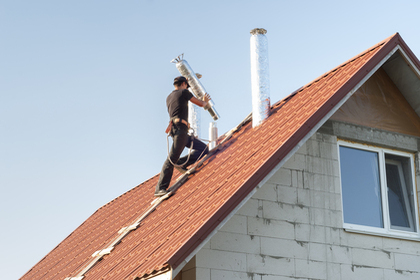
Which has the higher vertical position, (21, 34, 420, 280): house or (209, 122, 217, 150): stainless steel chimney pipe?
(209, 122, 217, 150): stainless steel chimney pipe

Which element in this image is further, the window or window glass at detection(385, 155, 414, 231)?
window glass at detection(385, 155, 414, 231)

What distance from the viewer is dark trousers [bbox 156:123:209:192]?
1037cm

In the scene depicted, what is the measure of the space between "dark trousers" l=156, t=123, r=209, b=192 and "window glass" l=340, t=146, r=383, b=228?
271 centimetres

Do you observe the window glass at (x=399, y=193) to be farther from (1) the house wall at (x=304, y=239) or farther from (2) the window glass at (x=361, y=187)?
(1) the house wall at (x=304, y=239)

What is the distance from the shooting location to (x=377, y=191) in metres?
9.17

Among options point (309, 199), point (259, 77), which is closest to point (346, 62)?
point (259, 77)

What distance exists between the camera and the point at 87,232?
14242 millimetres

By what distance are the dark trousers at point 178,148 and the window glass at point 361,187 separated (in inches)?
107

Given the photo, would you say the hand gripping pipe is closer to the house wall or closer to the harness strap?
the harness strap

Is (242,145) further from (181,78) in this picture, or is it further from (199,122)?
(199,122)

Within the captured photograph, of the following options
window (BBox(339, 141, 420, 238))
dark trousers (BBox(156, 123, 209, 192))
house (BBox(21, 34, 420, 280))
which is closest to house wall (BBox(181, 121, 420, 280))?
house (BBox(21, 34, 420, 280))

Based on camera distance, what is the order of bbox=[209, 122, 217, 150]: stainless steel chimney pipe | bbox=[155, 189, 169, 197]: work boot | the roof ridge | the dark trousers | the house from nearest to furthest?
the house
the roof ridge
the dark trousers
bbox=[155, 189, 169, 197]: work boot
bbox=[209, 122, 217, 150]: stainless steel chimney pipe

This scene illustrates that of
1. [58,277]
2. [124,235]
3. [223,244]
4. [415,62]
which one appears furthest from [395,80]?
[58,277]

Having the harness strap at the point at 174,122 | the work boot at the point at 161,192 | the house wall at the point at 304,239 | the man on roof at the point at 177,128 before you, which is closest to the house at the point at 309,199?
the house wall at the point at 304,239
